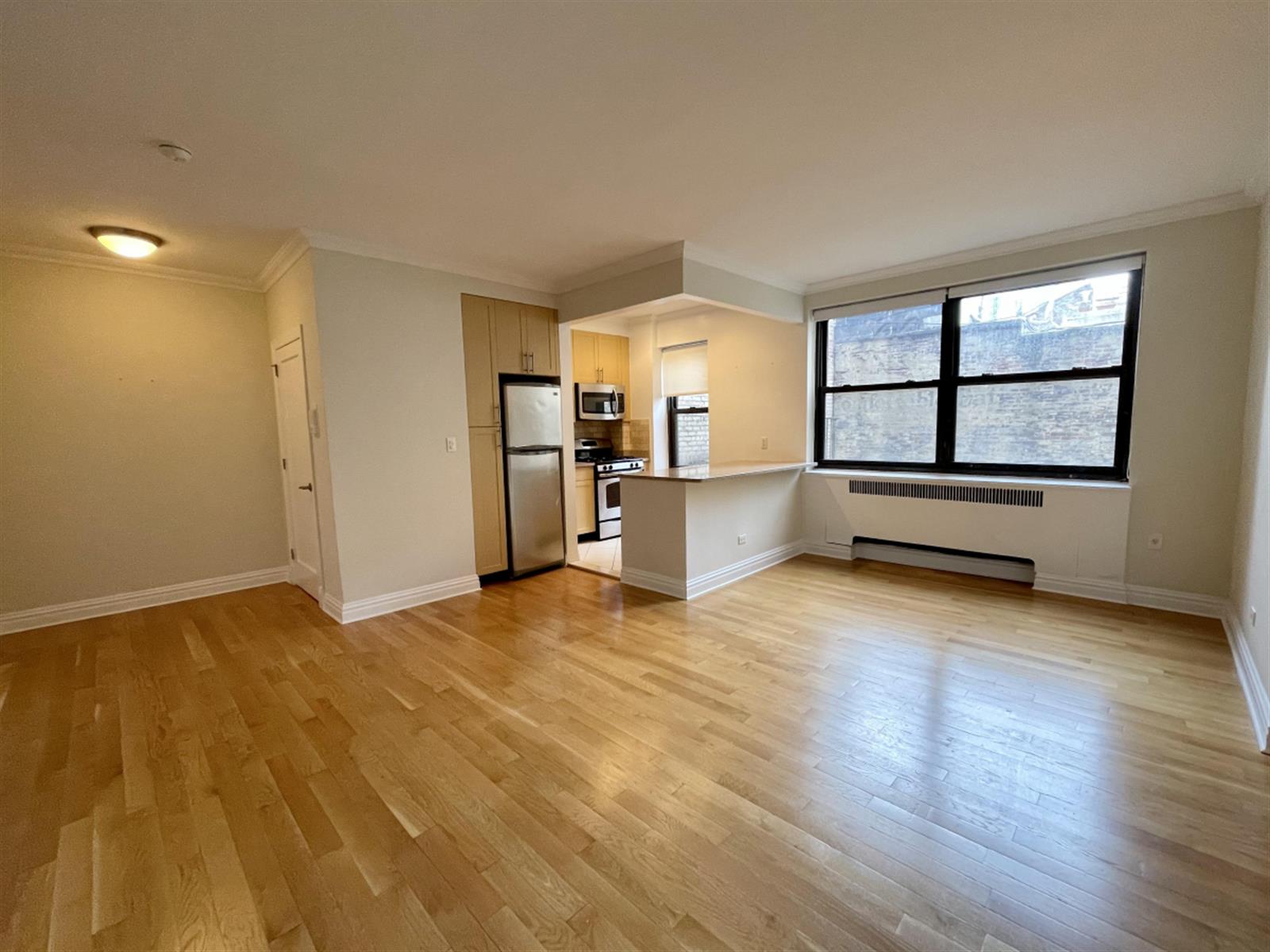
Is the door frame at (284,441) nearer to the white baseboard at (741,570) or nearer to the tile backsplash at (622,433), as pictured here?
the white baseboard at (741,570)

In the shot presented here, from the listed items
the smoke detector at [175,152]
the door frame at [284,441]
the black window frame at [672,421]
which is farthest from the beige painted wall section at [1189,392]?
the door frame at [284,441]

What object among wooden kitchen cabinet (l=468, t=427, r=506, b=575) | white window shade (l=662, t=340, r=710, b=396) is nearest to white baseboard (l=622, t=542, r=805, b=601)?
wooden kitchen cabinet (l=468, t=427, r=506, b=575)

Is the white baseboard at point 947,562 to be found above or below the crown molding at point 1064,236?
below

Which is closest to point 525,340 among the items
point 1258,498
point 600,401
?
point 600,401

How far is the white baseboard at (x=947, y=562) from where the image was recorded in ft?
13.3

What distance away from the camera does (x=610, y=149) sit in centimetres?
230

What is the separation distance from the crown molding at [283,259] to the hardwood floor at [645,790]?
2.62m

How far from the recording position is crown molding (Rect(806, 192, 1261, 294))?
10.0 ft

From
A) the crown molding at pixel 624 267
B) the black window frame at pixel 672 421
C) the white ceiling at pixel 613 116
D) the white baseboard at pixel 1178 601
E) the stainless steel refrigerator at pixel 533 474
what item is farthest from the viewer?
the black window frame at pixel 672 421

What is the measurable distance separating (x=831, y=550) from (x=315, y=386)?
182 inches

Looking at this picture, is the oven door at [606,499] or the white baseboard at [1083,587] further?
the oven door at [606,499]

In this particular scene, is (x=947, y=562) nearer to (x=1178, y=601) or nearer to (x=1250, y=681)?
(x=1178, y=601)

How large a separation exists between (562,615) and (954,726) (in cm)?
239

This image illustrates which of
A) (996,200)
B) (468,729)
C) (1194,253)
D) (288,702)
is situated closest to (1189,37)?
(996,200)
